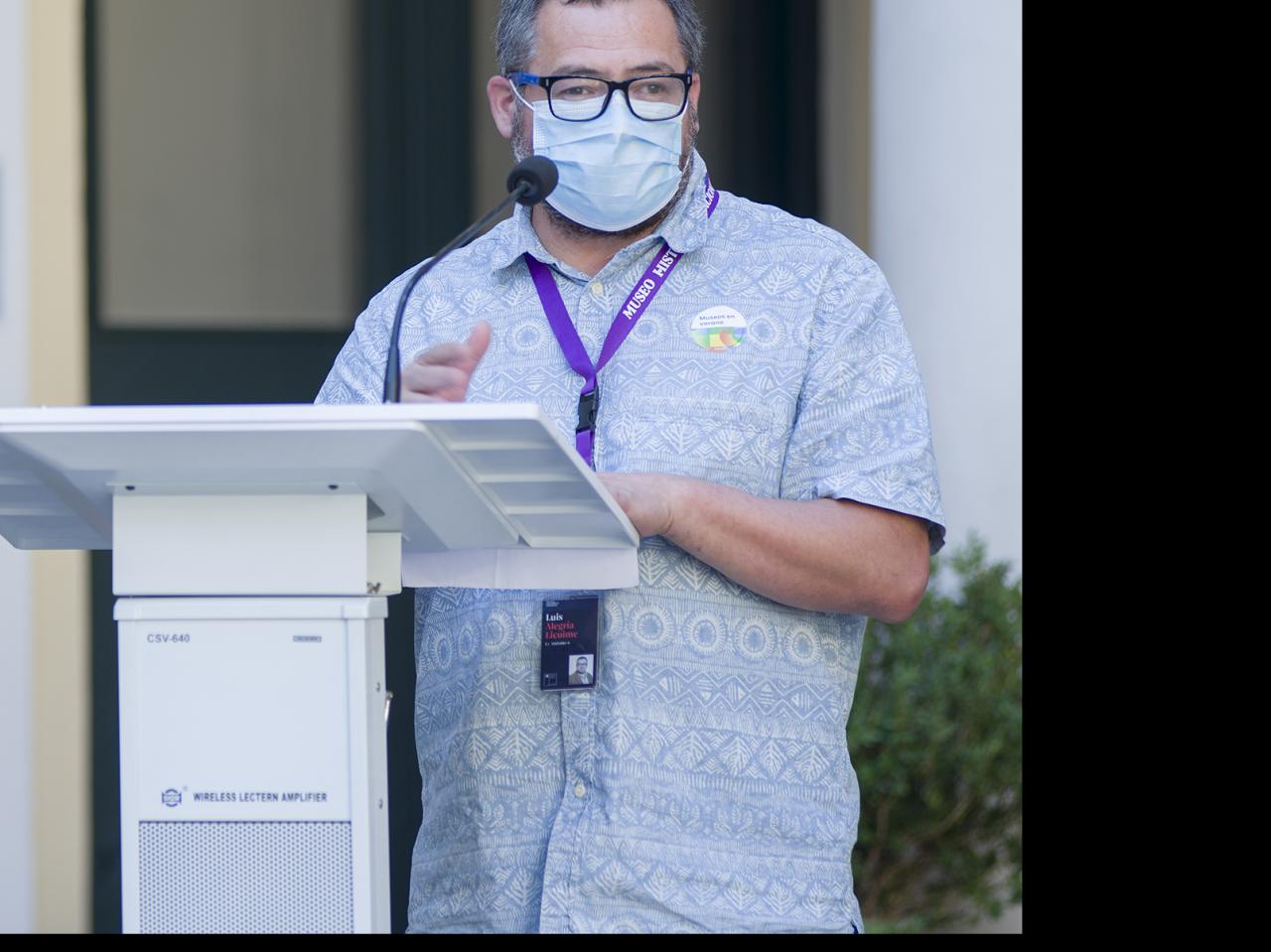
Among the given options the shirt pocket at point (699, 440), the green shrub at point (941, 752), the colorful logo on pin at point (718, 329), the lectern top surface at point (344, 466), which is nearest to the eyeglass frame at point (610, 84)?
the colorful logo on pin at point (718, 329)

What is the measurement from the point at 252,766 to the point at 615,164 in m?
1.08

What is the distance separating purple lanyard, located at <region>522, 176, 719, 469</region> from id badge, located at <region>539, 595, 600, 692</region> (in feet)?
0.67

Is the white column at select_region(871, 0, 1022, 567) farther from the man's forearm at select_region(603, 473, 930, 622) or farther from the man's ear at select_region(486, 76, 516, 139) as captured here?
the man's forearm at select_region(603, 473, 930, 622)

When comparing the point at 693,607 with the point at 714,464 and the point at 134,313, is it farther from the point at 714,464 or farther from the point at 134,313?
the point at 134,313

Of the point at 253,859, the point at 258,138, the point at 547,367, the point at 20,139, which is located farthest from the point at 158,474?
the point at 258,138

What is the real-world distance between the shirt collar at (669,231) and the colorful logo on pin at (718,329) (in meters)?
0.13

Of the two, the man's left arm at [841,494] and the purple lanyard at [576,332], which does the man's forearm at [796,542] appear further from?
the purple lanyard at [576,332]

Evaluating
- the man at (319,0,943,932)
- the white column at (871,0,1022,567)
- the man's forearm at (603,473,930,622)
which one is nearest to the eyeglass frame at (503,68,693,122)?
the man at (319,0,943,932)

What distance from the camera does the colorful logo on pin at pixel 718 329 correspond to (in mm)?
2516

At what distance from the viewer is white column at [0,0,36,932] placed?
16.0ft

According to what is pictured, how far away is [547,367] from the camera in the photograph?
2564 mm

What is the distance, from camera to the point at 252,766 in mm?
1904
